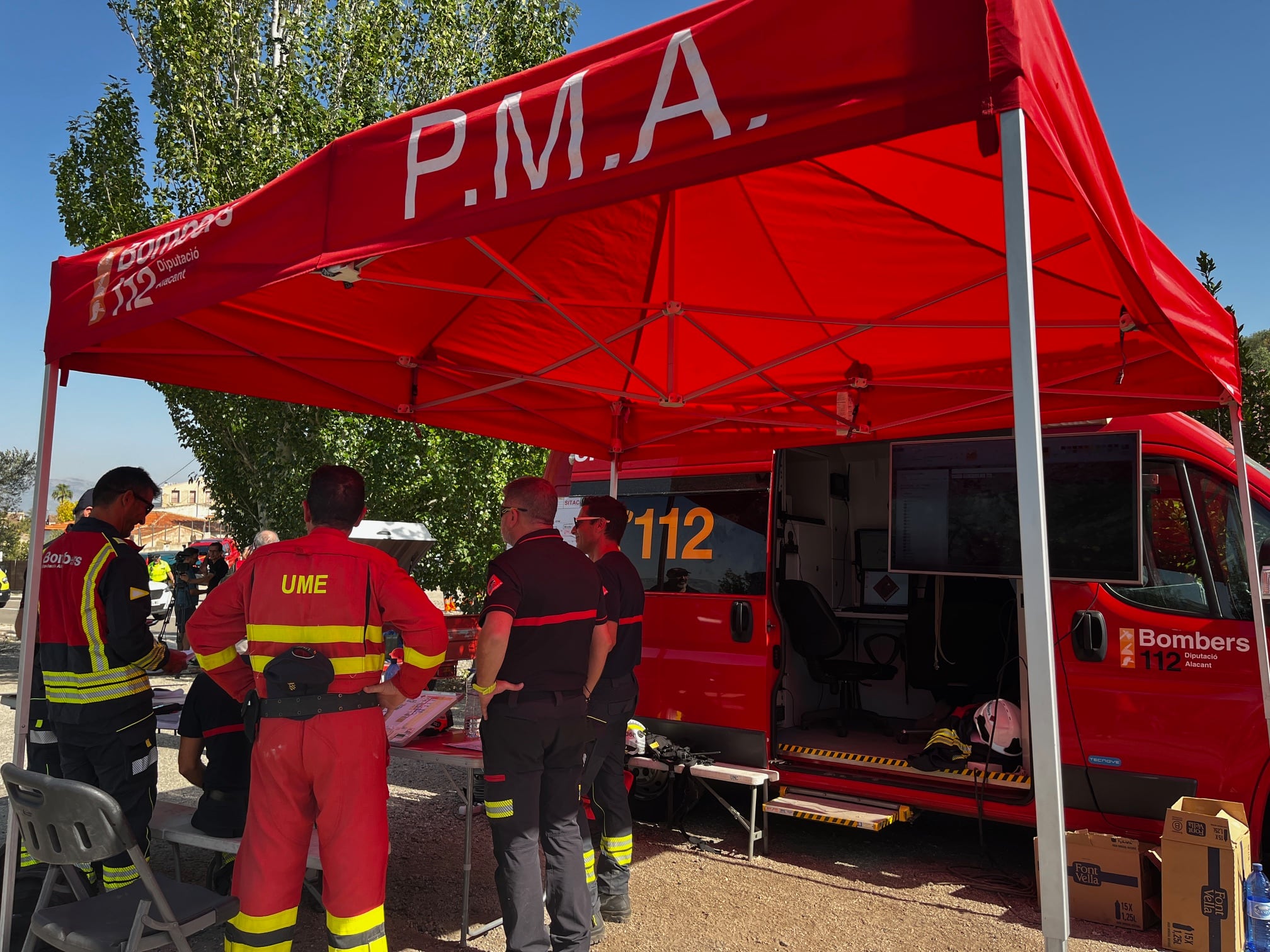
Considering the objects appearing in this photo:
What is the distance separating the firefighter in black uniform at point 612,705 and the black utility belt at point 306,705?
1336 mm

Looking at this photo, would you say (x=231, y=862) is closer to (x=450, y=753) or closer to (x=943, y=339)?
(x=450, y=753)

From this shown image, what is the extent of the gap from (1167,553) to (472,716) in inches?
136

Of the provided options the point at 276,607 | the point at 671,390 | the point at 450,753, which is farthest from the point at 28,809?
the point at 671,390

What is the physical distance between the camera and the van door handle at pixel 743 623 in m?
5.41

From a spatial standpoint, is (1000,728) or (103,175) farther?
(103,175)

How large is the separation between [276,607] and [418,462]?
9.57 meters

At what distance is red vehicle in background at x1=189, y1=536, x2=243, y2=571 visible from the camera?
1473cm

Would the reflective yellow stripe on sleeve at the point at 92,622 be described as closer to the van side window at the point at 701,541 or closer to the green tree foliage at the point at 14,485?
the van side window at the point at 701,541

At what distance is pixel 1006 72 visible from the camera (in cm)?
169

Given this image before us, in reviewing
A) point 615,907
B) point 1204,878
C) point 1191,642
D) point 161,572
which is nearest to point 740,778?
point 615,907

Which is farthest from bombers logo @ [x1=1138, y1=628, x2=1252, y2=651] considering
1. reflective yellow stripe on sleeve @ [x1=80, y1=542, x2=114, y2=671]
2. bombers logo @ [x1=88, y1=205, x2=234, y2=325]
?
reflective yellow stripe on sleeve @ [x1=80, y1=542, x2=114, y2=671]

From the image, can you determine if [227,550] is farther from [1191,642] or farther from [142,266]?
[1191,642]

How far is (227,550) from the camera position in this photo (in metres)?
15.9

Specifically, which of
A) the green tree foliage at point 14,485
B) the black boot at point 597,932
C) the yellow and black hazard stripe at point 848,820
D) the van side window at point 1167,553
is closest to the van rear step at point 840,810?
the yellow and black hazard stripe at point 848,820
